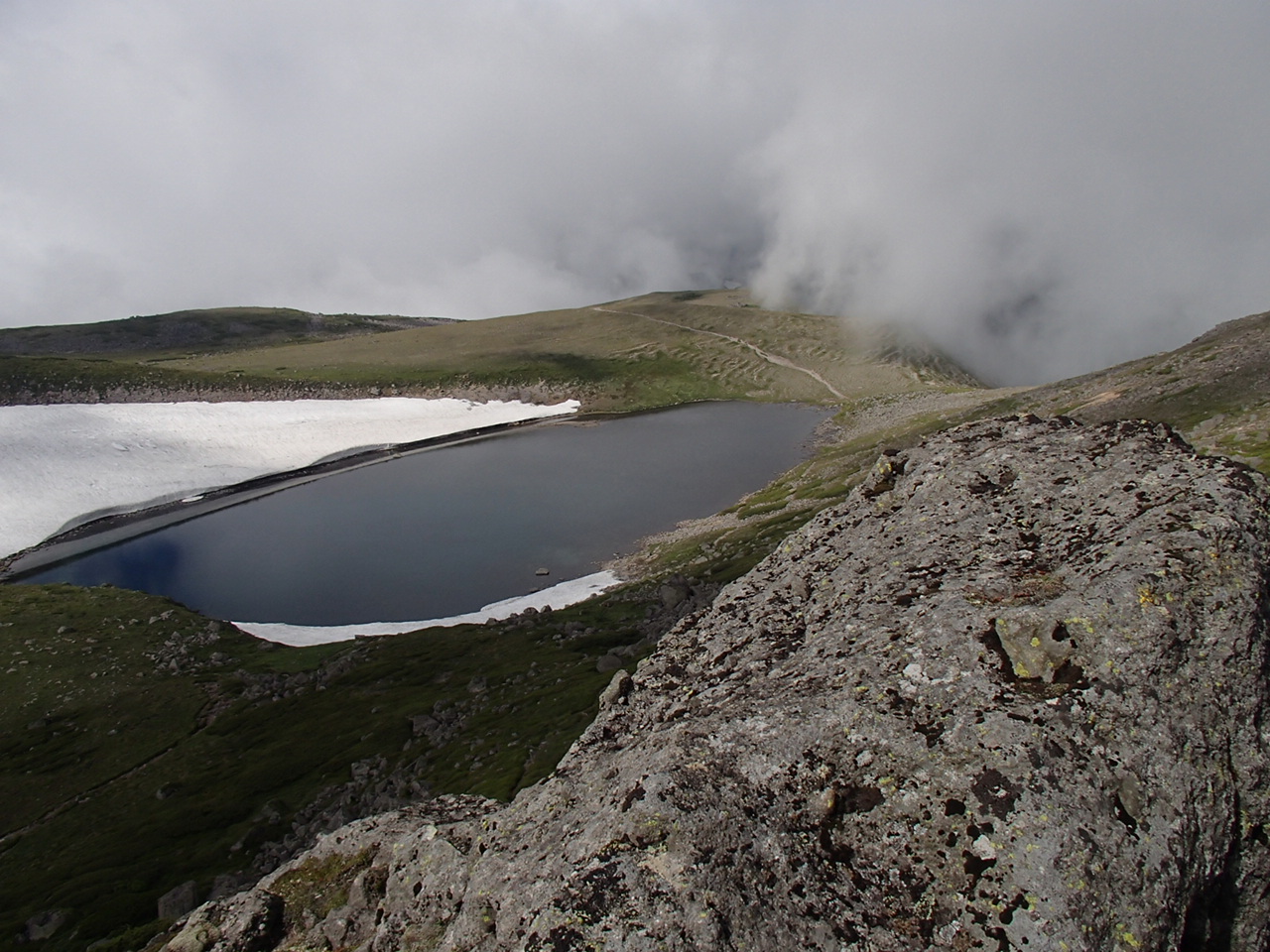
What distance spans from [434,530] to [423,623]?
24611mm

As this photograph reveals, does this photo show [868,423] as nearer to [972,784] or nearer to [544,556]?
[544,556]

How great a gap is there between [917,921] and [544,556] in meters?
58.4

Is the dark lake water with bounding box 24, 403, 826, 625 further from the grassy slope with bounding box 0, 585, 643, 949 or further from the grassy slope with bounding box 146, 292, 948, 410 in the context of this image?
the grassy slope with bounding box 146, 292, 948, 410

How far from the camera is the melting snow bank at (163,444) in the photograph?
81.0 m

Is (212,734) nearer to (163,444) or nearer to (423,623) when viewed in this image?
(423,623)

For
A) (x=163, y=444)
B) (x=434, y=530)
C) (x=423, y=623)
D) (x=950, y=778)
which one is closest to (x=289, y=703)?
(x=423, y=623)

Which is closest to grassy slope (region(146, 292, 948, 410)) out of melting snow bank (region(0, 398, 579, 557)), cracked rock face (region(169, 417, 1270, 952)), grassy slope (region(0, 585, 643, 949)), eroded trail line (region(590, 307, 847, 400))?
eroded trail line (region(590, 307, 847, 400))

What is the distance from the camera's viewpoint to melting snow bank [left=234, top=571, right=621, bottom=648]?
4906 centimetres

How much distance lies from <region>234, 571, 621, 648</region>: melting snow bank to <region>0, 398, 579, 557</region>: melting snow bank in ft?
144

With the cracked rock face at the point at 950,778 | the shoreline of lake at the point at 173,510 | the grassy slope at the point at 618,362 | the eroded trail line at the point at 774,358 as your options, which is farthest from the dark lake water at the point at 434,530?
the cracked rock face at the point at 950,778

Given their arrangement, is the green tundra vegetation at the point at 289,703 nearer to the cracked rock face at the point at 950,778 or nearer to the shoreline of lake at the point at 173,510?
the cracked rock face at the point at 950,778

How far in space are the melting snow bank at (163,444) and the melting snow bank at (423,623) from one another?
4392 cm

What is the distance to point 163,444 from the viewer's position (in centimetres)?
9831

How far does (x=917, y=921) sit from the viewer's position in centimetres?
583
